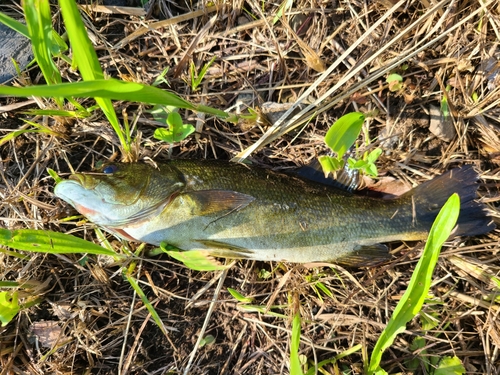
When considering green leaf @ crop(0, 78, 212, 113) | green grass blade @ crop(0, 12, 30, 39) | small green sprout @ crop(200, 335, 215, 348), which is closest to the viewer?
green leaf @ crop(0, 78, 212, 113)

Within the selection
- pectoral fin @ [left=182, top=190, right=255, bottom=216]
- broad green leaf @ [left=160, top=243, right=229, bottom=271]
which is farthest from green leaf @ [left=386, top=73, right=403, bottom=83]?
broad green leaf @ [left=160, top=243, right=229, bottom=271]

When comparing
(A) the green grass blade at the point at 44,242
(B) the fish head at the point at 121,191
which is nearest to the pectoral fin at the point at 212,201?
(B) the fish head at the point at 121,191

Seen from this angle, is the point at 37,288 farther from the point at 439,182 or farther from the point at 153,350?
the point at 439,182

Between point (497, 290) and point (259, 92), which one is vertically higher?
point (259, 92)

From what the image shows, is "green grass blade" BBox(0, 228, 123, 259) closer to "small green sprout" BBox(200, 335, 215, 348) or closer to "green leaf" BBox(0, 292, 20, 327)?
"green leaf" BBox(0, 292, 20, 327)

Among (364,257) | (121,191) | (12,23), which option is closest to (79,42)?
(12,23)

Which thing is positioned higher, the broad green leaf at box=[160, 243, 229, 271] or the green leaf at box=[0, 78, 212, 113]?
the green leaf at box=[0, 78, 212, 113]

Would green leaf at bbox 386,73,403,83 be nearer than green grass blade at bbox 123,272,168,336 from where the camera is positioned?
No

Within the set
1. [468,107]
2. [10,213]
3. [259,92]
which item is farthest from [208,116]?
[468,107]
